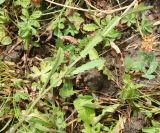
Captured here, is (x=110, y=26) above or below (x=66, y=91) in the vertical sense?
above

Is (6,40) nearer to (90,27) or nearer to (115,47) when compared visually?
(90,27)

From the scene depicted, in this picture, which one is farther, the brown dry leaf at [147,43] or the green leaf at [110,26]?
the brown dry leaf at [147,43]

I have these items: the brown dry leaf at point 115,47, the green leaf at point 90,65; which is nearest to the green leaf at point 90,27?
the brown dry leaf at point 115,47

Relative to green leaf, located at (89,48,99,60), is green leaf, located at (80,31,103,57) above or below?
above

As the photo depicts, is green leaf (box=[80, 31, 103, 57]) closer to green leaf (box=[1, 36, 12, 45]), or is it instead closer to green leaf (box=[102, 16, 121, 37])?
green leaf (box=[102, 16, 121, 37])

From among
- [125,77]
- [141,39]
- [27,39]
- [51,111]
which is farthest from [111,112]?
[27,39]

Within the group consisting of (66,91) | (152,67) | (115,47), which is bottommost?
(66,91)

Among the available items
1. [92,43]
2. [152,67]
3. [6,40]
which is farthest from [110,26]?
[6,40]

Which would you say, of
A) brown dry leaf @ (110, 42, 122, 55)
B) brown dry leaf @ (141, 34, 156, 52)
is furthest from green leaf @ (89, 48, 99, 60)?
brown dry leaf @ (141, 34, 156, 52)

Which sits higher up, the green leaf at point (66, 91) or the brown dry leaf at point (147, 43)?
the brown dry leaf at point (147, 43)

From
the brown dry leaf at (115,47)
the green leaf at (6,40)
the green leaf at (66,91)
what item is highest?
the green leaf at (6,40)

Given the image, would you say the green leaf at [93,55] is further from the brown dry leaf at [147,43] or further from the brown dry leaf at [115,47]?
the brown dry leaf at [147,43]

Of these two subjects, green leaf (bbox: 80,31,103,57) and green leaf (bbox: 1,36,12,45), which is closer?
green leaf (bbox: 80,31,103,57)
